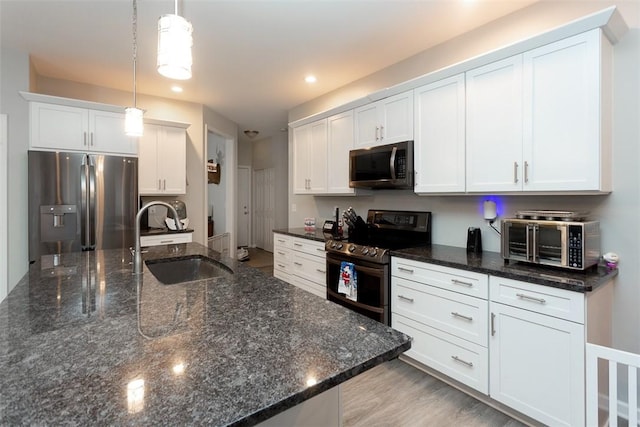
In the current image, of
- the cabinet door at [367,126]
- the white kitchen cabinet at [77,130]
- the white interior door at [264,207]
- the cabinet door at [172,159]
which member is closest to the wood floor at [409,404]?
the cabinet door at [367,126]

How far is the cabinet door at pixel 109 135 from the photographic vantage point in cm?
339

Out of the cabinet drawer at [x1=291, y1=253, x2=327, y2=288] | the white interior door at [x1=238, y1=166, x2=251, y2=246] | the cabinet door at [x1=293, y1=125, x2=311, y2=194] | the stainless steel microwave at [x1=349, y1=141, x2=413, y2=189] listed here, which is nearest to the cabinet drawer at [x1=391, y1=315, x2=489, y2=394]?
the cabinet drawer at [x1=291, y1=253, x2=327, y2=288]

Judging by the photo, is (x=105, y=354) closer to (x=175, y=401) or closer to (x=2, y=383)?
(x=2, y=383)

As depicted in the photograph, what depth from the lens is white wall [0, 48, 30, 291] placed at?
2.99 m

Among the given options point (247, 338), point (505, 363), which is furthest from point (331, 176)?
point (247, 338)

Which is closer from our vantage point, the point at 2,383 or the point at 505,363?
the point at 2,383

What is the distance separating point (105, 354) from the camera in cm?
79

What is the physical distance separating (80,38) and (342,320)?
333 cm

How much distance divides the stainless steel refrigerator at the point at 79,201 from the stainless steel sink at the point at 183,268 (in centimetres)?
173

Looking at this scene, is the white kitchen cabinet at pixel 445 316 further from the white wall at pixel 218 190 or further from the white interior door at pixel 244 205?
the white interior door at pixel 244 205

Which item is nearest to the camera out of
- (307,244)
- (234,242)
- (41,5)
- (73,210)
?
(41,5)

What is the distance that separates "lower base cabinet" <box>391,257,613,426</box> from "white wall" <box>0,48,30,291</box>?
3652 millimetres

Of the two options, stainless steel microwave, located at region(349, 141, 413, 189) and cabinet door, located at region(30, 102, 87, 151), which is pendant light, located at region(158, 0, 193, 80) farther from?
cabinet door, located at region(30, 102, 87, 151)

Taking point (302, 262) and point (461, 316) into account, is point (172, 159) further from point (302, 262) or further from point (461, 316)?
point (461, 316)
